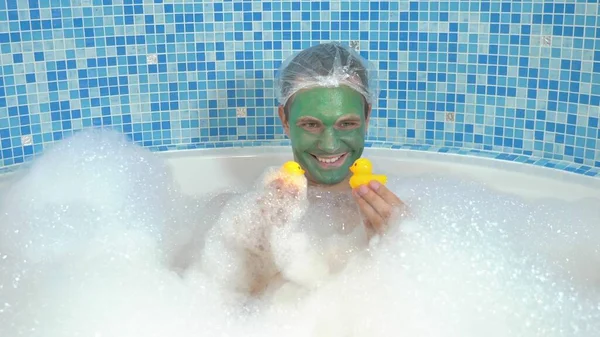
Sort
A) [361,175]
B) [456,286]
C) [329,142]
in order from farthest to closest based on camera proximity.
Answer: [329,142] < [361,175] < [456,286]

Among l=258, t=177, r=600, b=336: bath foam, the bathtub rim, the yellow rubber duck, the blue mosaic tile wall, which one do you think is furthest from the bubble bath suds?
the blue mosaic tile wall

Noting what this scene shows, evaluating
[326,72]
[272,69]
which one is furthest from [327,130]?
[272,69]

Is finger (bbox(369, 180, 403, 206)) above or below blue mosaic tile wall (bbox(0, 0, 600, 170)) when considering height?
below

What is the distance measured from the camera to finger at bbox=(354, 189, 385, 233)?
1878mm

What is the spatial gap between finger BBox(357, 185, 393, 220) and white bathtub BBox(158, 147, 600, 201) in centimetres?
64

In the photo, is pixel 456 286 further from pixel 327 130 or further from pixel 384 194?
pixel 327 130

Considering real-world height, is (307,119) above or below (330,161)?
above

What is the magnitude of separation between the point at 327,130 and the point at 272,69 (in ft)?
1.95

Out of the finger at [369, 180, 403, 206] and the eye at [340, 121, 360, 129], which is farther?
the eye at [340, 121, 360, 129]

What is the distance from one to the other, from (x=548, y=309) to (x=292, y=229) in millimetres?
584

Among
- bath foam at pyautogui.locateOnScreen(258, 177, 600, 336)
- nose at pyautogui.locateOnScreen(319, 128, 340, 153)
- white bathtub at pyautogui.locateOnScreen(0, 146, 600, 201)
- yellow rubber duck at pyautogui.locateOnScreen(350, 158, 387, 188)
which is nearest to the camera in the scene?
bath foam at pyautogui.locateOnScreen(258, 177, 600, 336)

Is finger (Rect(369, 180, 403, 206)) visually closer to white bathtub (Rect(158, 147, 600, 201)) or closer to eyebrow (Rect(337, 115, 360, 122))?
eyebrow (Rect(337, 115, 360, 122))

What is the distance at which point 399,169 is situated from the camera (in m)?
2.53

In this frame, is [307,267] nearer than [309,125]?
Yes
